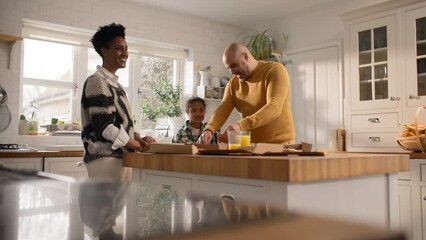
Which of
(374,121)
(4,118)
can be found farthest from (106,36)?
(374,121)

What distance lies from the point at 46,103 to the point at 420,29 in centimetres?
383

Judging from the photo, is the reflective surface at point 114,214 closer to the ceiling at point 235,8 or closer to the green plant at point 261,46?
the ceiling at point 235,8

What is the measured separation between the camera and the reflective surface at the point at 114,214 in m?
0.20

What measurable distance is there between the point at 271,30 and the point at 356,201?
4382mm

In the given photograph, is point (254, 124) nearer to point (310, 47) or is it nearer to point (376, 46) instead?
point (376, 46)

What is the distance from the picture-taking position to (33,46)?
13.8ft

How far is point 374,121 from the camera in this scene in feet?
13.0

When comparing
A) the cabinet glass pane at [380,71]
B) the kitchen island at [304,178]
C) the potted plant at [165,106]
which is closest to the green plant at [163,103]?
the potted plant at [165,106]

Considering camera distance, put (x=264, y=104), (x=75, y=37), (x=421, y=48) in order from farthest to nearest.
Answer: (x=75, y=37)
(x=421, y=48)
(x=264, y=104)

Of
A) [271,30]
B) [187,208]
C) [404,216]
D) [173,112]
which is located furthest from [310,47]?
[187,208]

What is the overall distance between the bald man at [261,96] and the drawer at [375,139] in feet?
6.47

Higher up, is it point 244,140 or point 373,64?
point 373,64

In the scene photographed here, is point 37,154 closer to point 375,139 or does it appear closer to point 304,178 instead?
point 304,178

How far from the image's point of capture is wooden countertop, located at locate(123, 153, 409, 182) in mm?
1225
